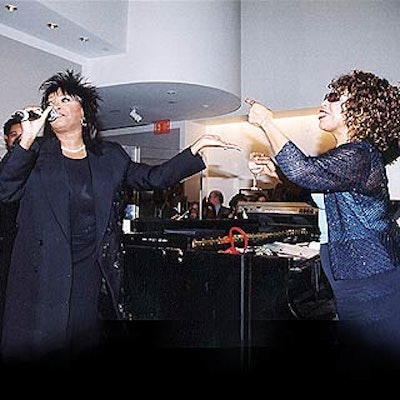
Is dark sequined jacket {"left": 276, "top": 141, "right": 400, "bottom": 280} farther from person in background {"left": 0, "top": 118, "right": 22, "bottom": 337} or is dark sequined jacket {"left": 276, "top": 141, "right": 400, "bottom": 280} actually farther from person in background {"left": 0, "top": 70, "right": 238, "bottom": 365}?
person in background {"left": 0, "top": 118, "right": 22, "bottom": 337}

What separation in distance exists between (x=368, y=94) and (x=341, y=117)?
87mm

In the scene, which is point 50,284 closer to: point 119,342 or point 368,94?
point 119,342

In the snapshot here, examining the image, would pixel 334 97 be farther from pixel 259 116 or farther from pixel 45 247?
pixel 45 247

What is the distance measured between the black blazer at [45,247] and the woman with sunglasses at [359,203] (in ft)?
1.70

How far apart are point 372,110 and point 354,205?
9.9 inches

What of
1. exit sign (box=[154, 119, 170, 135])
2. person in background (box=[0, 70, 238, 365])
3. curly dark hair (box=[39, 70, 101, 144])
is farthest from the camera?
exit sign (box=[154, 119, 170, 135])

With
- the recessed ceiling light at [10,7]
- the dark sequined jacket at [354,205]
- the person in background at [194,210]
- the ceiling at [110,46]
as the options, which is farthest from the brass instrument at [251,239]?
the recessed ceiling light at [10,7]

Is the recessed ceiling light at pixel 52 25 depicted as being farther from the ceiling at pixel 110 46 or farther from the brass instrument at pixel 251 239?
the brass instrument at pixel 251 239

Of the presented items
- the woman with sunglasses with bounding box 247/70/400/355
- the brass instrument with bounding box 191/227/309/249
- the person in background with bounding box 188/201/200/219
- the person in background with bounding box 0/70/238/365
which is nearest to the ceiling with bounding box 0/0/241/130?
the person in background with bounding box 188/201/200/219

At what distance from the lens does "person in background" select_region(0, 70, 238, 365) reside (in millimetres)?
1408

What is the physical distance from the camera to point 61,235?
140cm

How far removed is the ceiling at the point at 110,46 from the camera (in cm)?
353

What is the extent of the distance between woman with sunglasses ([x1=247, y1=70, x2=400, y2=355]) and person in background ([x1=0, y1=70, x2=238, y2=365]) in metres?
0.50

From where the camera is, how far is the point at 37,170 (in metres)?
1.42
